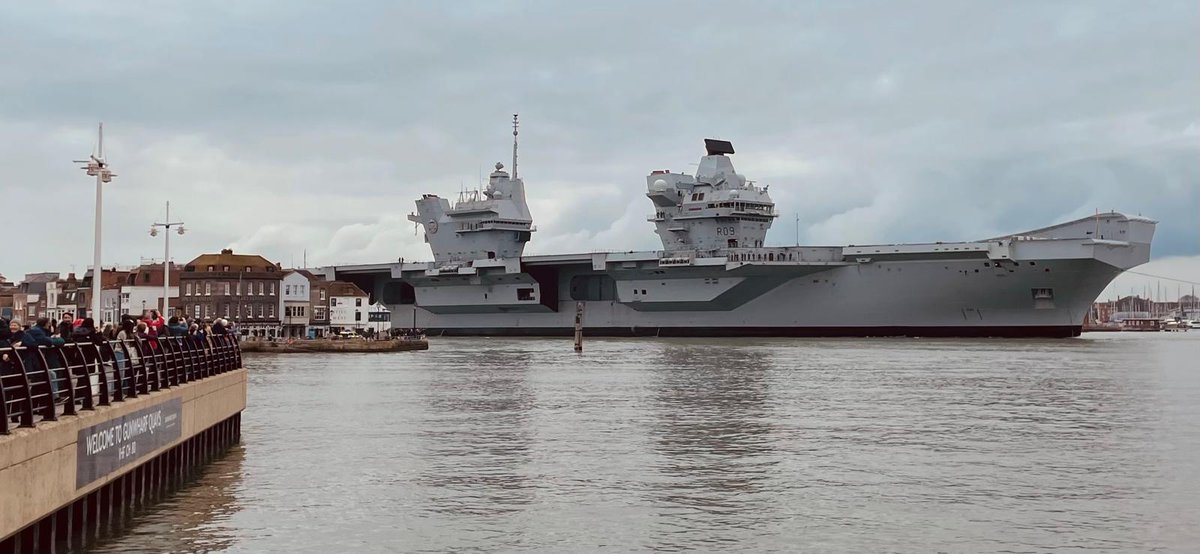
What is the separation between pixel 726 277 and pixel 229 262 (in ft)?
147

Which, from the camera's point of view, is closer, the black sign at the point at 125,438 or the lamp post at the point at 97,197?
the black sign at the point at 125,438

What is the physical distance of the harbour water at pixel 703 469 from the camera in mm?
12648

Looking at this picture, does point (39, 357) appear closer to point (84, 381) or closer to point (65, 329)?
point (84, 381)

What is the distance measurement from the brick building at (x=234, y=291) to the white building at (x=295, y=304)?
96 cm

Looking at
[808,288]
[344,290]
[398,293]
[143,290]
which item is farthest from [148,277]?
[808,288]

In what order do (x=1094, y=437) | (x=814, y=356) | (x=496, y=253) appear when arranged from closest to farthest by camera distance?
(x=1094, y=437) < (x=814, y=356) < (x=496, y=253)

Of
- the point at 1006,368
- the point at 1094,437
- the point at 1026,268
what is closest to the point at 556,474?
the point at 1094,437

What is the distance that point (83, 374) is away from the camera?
1155cm

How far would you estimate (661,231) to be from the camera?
7444cm

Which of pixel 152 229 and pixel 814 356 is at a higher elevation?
pixel 152 229

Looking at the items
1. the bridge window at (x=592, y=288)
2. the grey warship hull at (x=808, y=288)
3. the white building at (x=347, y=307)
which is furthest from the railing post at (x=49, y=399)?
the white building at (x=347, y=307)

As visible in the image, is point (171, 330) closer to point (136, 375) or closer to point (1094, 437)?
point (136, 375)

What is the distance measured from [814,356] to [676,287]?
859 inches

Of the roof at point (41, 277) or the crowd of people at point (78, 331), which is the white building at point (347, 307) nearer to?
the roof at point (41, 277)
